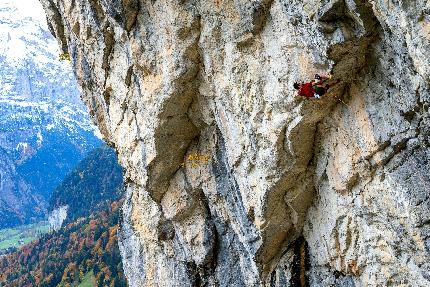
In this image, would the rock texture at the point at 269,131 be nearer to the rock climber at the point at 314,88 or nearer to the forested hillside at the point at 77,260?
the rock climber at the point at 314,88

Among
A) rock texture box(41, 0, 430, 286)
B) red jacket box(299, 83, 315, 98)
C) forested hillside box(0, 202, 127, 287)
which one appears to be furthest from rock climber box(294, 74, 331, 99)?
forested hillside box(0, 202, 127, 287)

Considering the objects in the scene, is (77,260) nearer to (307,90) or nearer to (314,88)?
(307,90)

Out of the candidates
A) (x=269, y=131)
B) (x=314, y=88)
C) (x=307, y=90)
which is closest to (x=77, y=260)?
(x=269, y=131)

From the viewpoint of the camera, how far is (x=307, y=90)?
41.4 feet

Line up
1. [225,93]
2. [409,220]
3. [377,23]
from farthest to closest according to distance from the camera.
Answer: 1. [225,93]
2. [409,220]
3. [377,23]

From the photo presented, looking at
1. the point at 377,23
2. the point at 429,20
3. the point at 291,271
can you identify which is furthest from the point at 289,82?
the point at 291,271

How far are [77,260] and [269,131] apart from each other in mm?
161459

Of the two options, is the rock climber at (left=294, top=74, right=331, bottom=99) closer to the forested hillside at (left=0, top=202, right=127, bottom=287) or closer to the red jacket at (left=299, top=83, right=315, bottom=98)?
the red jacket at (left=299, top=83, right=315, bottom=98)

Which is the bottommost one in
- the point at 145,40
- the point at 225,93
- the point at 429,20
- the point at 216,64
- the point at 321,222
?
the point at 321,222

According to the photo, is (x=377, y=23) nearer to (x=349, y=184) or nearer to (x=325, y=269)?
(x=349, y=184)

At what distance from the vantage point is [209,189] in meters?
19.6

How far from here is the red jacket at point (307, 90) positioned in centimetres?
1253

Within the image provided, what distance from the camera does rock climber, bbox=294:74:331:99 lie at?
1235 centimetres

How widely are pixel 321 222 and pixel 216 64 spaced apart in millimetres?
6796
